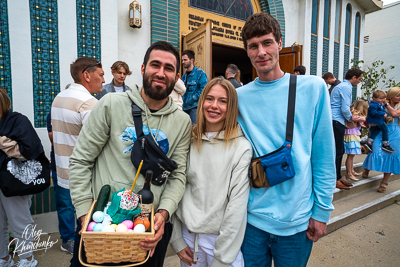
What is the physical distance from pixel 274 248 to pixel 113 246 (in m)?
0.99

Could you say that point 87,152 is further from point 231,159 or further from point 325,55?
point 325,55

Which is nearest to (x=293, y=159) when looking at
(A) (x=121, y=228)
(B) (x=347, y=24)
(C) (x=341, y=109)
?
(A) (x=121, y=228)

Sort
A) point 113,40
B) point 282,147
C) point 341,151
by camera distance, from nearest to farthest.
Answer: point 282,147 < point 341,151 < point 113,40

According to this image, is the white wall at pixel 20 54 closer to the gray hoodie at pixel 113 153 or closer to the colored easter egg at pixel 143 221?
the gray hoodie at pixel 113 153

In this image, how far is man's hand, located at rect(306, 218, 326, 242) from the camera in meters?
1.49

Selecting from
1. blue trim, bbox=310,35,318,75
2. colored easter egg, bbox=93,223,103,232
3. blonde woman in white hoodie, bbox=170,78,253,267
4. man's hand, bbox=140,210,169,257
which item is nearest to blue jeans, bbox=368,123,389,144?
blue trim, bbox=310,35,318,75

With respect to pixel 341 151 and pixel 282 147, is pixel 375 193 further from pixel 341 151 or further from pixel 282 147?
pixel 282 147

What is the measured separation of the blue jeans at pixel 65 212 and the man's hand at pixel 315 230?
2529 mm

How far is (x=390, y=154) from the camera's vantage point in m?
5.00

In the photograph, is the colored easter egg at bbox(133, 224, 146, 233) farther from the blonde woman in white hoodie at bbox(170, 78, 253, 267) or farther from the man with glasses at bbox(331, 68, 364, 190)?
the man with glasses at bbox(331, 68, 364, 190)

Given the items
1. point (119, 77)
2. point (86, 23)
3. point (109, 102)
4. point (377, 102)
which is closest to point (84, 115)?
point (109, 102)

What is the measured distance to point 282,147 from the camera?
145 cm

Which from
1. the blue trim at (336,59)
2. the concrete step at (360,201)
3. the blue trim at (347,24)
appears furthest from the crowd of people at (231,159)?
the blue trim at (347,24)

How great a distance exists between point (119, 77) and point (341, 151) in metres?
4.26
